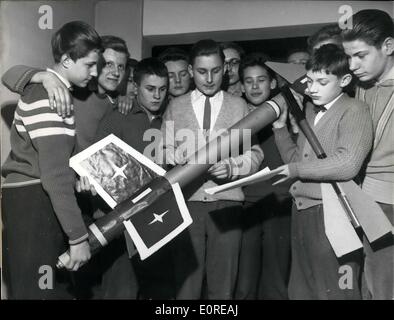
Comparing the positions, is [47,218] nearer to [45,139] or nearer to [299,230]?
[45,139]

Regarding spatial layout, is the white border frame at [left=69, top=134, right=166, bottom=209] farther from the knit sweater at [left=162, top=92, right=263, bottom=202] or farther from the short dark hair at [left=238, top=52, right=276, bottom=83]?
the short dark hair at [left=238, top=52, right=276, bottom=83]

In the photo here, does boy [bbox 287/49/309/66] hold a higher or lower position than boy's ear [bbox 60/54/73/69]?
higher

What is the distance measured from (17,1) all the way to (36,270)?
79 cm

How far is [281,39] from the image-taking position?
4.99 ft

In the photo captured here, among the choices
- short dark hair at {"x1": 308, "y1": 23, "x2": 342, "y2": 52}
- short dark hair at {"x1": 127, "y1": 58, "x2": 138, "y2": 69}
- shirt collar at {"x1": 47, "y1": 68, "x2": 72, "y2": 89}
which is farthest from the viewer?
Answer: short dark hair at {"x1": 127, "y1": 58, "x2": 138, "y2": 69}

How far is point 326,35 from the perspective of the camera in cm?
143

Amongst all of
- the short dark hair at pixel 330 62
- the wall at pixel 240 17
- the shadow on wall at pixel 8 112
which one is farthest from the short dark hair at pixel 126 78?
the short dark hair at pixel 330 62

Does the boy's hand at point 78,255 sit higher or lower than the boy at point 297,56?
lower

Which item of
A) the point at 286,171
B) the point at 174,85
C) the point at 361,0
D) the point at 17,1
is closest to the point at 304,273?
the point at 286,171

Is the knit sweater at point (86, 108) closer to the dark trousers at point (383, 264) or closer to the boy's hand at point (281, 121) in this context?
the boy's hand at point (281, 121)

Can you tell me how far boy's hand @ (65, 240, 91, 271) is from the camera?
1223mm

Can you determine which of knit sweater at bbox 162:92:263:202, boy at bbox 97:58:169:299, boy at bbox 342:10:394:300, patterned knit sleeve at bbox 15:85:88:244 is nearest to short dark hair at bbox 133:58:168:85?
boy at bbox 97:58:169:299

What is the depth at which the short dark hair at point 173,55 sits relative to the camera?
1535 mm

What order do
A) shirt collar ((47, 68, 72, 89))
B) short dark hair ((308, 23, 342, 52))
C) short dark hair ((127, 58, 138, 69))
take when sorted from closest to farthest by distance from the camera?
1. shirt collar ((47, 68, 72, 89))
2. short dark hair ((308, 23, 342, 52))
3. short dark hair ((127, 58, 138, 69))
